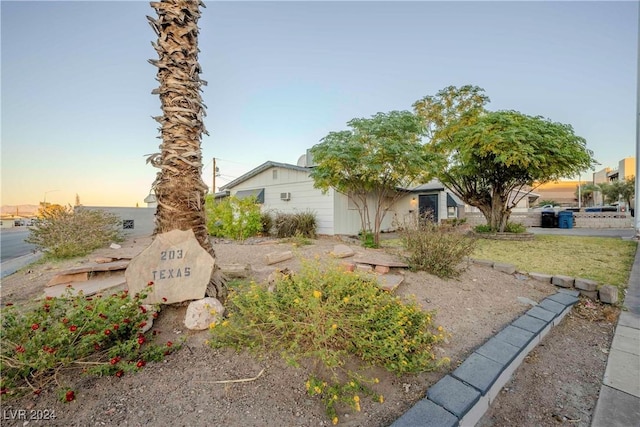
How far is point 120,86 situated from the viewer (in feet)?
20.5

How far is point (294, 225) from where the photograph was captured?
10.2m

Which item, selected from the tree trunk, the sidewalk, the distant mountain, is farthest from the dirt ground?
the distant mountain

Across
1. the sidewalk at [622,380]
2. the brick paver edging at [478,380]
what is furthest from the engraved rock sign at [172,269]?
the sidewalk at [622,380]

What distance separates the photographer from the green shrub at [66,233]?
6.12 metres

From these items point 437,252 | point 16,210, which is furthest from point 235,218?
point 16,210

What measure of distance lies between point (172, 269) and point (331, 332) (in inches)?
60.8

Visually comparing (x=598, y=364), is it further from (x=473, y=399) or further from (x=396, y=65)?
(x=396, y=65)

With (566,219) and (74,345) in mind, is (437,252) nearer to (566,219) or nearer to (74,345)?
(74,345)

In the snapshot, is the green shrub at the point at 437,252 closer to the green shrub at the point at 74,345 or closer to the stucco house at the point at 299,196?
the green shrub at the point at 74,345

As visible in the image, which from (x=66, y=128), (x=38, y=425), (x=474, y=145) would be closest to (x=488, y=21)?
(x=474, y=145)

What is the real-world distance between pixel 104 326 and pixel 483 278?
15.4ft

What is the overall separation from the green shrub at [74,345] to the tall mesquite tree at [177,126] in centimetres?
71

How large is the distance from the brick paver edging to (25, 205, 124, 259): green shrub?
7.78 metres

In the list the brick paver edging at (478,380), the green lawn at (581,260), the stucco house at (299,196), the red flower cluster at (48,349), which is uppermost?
the stucco house at (299,196)
